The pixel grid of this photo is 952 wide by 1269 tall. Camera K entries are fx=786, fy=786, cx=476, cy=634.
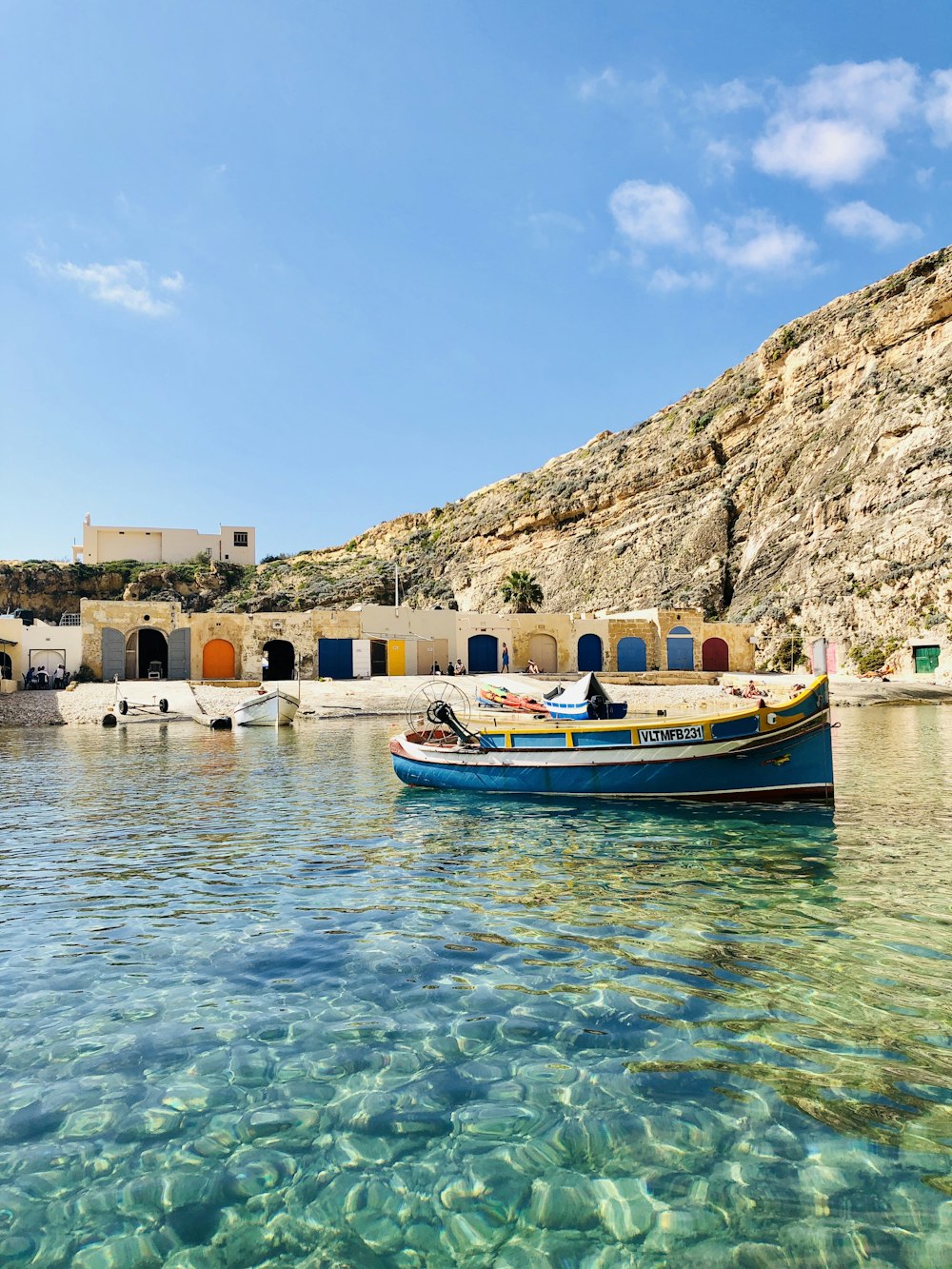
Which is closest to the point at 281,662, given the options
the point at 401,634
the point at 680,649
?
the point at 401,634

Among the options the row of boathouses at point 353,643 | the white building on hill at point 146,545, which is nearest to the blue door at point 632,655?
the row of boathouses at point 353,643

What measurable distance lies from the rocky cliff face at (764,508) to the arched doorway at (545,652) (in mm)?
18499

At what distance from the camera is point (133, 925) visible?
699cm

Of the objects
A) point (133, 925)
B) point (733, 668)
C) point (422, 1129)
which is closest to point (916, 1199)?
point (422, 1129)

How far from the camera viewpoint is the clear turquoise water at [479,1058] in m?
3.23

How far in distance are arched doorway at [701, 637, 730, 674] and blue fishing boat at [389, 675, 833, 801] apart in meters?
34.5

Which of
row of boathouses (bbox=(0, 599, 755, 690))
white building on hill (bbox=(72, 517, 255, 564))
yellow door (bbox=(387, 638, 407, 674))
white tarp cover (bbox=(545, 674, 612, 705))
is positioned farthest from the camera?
white building on hill (bbox=(72, 517, 255, 564))

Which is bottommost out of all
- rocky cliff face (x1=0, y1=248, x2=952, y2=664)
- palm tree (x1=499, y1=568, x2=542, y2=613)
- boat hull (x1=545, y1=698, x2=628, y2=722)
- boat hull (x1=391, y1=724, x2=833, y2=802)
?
boat hull (x1=391, y1=724, x2=833, y2=802)

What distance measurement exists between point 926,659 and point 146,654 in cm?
4631

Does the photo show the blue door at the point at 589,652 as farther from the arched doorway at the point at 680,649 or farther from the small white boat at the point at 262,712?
the small white boat at the point at 262,712

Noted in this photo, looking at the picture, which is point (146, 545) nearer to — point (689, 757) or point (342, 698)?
point (342, 698)

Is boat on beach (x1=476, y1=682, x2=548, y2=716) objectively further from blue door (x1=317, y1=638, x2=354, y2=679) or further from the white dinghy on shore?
blue door (x1=317, y1=638, x2=354, y2=679)

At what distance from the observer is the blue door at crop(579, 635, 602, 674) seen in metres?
45.2

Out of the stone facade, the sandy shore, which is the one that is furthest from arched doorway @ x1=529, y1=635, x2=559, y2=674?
the sandy shore
